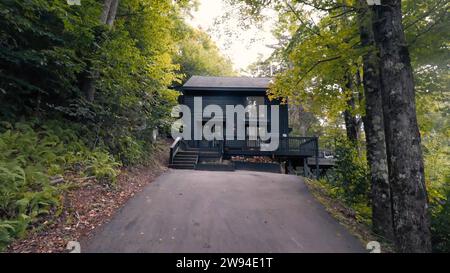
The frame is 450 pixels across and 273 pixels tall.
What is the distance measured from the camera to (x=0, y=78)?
19.7ft

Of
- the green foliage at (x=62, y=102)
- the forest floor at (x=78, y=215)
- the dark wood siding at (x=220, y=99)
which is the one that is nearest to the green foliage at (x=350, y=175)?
the forest floor at (x=78, y=215)

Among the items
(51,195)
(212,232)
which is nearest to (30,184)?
(51,195)

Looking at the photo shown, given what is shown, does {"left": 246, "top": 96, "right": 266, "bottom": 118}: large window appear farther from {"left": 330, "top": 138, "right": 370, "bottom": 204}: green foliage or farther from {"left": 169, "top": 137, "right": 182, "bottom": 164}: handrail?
{"left": 330, "top": 138, "right": 370, "bottom": 204}: green foliage

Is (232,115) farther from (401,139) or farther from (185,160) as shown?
(401,139)

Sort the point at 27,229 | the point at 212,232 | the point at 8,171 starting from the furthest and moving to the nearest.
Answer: the point at 212,232 → the point at 8,171 → the point at 27,229

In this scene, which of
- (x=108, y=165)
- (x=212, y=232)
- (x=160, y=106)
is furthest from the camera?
(x=160, y=106)

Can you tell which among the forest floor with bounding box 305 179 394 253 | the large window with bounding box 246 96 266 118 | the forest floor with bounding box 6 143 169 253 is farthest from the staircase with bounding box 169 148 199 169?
the forest floor with bounding box 305 179 394 253

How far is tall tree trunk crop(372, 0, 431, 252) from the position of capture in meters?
3.95

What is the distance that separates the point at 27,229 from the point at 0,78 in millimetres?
4290

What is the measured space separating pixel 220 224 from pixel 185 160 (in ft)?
29.1

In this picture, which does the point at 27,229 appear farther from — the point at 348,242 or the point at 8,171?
the point at 348,242

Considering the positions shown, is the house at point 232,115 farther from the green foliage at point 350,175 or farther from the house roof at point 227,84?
the green foliage at point 350,175
